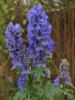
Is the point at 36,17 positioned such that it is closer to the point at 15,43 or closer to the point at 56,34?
the point at 15,43

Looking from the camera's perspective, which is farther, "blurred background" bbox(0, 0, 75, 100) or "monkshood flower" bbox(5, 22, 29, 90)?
"blurred background" bbox(0, 0, 75, 100)

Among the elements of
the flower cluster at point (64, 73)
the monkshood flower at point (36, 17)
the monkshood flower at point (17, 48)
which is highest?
the monkshood flower at point (36, 17)

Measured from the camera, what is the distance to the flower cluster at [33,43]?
3.28 m

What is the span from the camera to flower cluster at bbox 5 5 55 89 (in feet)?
10.8

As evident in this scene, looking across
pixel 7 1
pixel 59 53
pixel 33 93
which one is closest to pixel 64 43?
pixel 59 53

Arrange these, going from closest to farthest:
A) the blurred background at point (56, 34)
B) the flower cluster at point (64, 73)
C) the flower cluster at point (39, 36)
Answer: the flower cluster at point (39, 36) < the flower cluster at point (64, 73) < the blurred background at point (56, 34)

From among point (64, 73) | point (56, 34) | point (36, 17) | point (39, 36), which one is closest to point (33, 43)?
point (39, 36)

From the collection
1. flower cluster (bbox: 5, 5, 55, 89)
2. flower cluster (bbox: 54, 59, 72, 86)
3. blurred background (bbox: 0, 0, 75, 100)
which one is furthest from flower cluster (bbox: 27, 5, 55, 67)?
blurred background (bbox: 0, 0, 75, 100)

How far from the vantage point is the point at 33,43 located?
3.29 m

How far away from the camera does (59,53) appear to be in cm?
619

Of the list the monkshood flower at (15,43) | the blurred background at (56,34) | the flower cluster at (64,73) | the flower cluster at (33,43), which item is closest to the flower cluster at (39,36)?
the flower cluster at (33,43)

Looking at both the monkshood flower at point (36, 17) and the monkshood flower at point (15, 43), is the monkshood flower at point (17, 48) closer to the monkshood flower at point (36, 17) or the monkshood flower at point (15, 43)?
the monkshood flower at point (15, 43)

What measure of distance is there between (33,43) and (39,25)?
16cm

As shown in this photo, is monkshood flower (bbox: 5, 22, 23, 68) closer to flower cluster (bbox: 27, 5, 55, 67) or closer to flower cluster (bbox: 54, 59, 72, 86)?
flower cluster (bbox: 27, 5, 55, 67)
